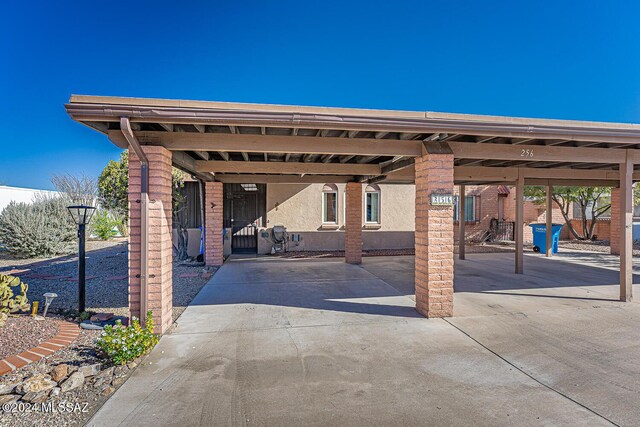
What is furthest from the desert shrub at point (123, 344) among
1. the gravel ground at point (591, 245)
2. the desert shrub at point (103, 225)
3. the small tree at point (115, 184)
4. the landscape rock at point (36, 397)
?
the gravel ground at point (591, 245)

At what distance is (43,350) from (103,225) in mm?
14445

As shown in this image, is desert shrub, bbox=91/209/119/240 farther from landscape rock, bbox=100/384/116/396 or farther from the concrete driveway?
landscape rock, bbox=100/384/116/396

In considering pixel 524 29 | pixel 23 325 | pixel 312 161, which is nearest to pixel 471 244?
pixel 524 29

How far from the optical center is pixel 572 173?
955 centimetres

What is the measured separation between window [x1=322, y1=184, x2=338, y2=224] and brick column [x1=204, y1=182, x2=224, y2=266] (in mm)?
4612

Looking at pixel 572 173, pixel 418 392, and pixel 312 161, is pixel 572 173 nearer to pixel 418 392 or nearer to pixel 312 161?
pixel 312 161

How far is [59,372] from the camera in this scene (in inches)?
123

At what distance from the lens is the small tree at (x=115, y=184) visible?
13422mm

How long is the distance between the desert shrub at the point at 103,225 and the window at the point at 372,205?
12.5 metres

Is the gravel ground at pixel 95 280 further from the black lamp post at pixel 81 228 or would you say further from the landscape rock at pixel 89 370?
the landscape rock at pixel 89 370

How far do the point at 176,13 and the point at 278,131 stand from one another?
25.4ft

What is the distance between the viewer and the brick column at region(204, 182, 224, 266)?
998cm

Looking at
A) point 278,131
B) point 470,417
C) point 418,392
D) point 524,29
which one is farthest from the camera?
point 524,29

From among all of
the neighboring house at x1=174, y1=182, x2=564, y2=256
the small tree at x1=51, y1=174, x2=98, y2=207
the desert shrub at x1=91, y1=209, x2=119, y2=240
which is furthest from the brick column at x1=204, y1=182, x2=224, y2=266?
the small tree at x1=51, y1=174, x2=98, y2=207
